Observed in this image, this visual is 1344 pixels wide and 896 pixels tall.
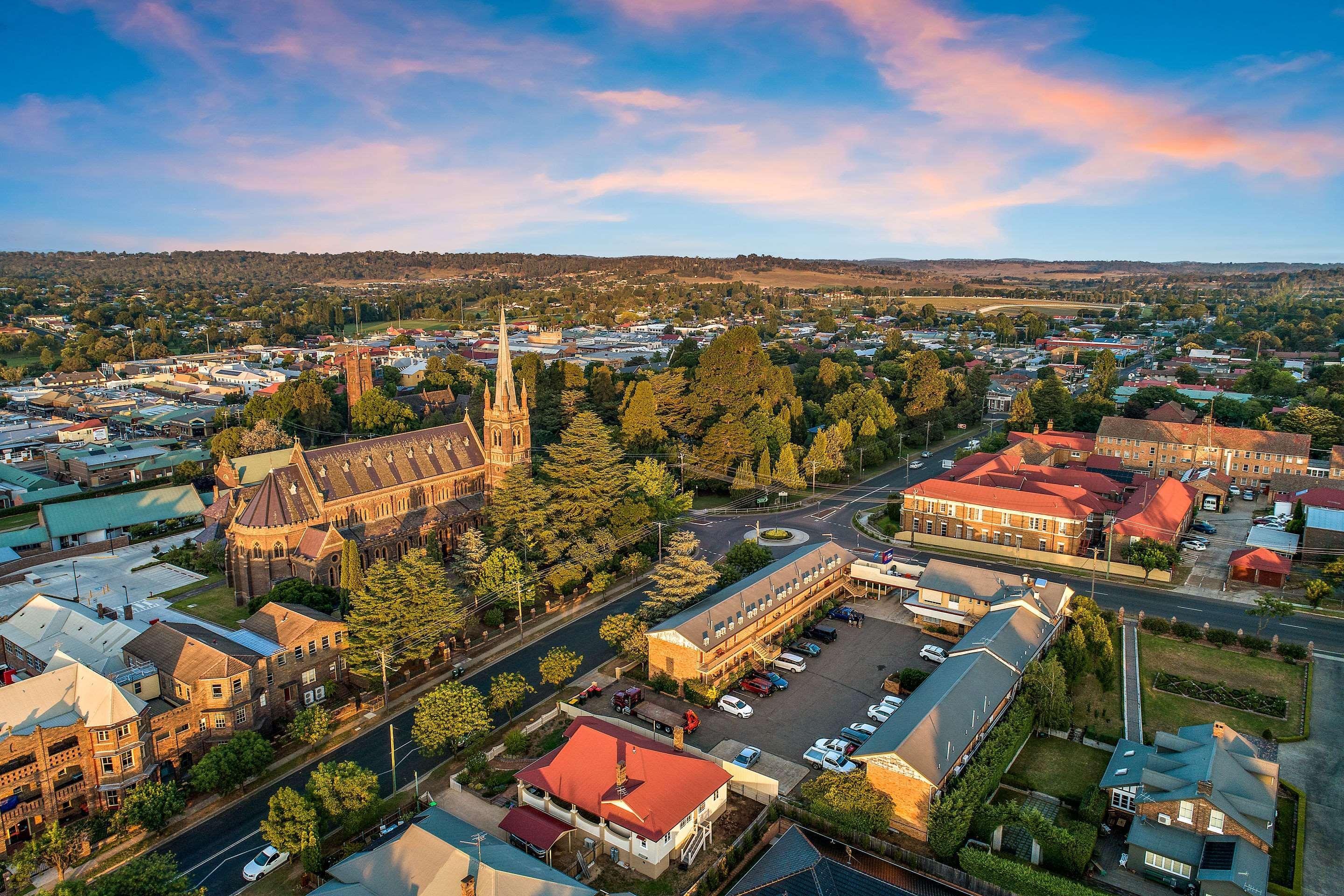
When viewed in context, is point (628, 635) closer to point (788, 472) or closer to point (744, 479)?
point (744, 479)

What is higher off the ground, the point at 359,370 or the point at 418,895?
the point at 359,370

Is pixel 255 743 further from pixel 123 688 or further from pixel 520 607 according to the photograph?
pixel 520 607

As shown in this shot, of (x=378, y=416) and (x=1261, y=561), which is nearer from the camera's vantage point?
(x=1261, y=561)

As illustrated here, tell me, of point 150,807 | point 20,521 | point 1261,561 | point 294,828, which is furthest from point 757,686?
point 20,521

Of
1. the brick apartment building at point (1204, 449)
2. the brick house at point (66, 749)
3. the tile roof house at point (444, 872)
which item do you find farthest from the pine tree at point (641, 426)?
the tile roof house at point (444, 872)

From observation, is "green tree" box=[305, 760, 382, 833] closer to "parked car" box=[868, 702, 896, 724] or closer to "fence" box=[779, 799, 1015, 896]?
"fence" box=[779, 799, 1015, 896]

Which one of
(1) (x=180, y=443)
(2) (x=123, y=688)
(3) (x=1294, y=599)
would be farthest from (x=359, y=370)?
(3) (x=1294, y=599)

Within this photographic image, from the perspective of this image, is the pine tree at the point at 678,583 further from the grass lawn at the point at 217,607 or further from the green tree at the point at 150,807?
the grass lawn at the point at 217,607
